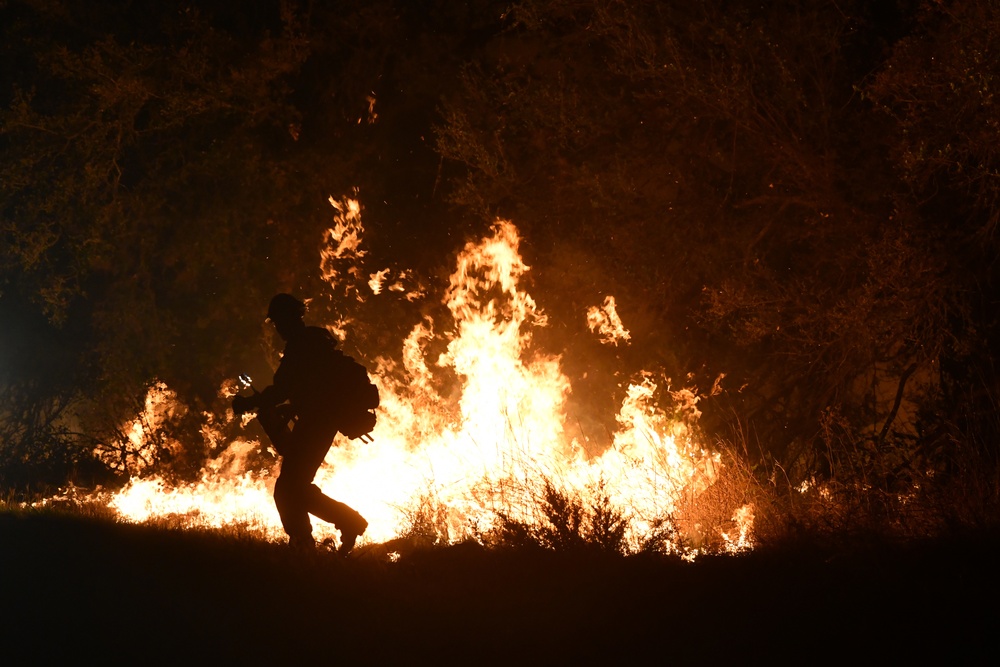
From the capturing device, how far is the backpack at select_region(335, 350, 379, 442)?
8109 millimetres

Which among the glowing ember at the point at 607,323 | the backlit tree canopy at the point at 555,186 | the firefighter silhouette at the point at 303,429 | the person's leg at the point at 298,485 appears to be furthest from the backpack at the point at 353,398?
the glowing ember at the point at 607,323

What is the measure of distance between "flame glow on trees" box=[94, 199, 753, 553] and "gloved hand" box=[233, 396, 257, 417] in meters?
1.66

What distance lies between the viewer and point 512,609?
19.5 feet

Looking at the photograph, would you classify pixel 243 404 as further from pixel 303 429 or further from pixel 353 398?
pixel 353 398

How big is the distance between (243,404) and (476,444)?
9.53 ft

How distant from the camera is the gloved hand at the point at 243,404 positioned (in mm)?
7816

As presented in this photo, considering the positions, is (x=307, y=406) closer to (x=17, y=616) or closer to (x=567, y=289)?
(x=17, y=616)

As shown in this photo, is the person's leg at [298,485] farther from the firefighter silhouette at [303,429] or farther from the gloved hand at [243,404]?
the gloved hand at [243,404]

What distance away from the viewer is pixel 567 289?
11625 millimetres

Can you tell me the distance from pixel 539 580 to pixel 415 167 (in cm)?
800

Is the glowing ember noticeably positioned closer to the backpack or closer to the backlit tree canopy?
the backlit tree canopy

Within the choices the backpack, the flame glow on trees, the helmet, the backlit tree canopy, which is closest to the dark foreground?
the backpack

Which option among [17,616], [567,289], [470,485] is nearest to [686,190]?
[567,289]

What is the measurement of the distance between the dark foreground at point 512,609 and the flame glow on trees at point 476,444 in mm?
1749
